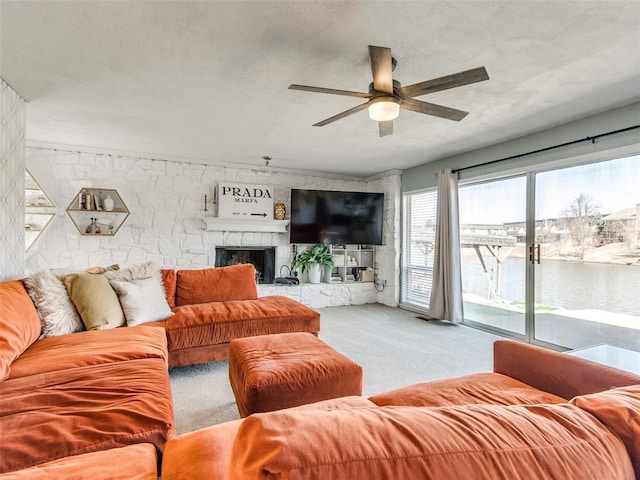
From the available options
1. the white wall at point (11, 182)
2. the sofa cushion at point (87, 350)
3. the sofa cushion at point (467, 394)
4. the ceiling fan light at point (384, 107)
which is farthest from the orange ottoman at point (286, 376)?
the white wall at point (11, 182)

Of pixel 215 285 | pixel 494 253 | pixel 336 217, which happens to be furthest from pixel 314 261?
pixel 494 253

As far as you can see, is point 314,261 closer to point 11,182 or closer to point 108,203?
point 108,203

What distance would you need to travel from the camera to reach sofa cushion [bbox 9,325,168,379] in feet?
5.54

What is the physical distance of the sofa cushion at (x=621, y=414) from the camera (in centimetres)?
61

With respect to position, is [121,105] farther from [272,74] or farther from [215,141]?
[272,74]

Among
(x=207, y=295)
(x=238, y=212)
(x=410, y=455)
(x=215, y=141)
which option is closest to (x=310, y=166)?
(x=238, y=212)

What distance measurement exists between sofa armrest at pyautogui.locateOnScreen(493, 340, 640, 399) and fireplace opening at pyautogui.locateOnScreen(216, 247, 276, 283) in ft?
13.8

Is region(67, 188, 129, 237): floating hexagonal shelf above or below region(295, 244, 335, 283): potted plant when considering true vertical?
above

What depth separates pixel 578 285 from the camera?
3285 mm

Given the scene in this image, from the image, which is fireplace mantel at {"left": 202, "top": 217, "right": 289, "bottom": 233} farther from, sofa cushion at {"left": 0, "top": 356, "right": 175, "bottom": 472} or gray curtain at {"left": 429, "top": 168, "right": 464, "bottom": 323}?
sofa cushion at {"left": 0, "top": 356, "right": 175, "bottom": 472}

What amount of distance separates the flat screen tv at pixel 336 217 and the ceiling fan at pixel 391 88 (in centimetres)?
337

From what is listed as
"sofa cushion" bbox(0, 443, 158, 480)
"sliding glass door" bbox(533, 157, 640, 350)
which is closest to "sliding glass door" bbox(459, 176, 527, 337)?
"sliding glass door" bbox(533, 157, 640, 350)

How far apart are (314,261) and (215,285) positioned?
7.81ft

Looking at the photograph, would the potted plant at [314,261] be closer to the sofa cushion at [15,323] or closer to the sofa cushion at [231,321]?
the sofa cushion at [231,321]
